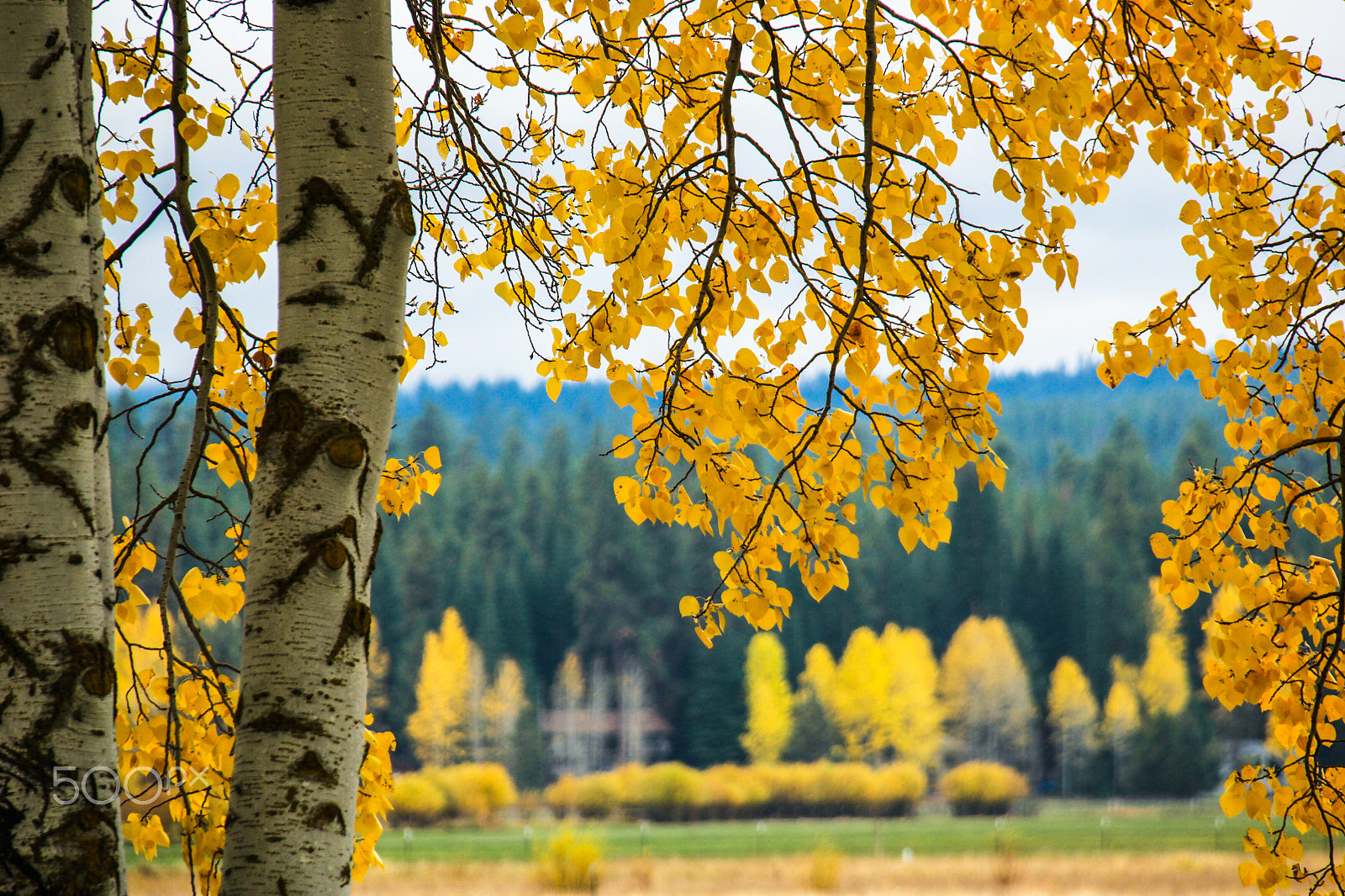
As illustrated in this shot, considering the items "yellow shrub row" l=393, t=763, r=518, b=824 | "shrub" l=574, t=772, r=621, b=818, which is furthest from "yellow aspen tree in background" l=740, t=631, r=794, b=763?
"yellow shrub row" l=393, t=763, r=518, b=824

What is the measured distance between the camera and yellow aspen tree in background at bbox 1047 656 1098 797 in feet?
111

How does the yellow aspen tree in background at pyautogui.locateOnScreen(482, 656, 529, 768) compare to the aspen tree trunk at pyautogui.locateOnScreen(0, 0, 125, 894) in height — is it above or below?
below

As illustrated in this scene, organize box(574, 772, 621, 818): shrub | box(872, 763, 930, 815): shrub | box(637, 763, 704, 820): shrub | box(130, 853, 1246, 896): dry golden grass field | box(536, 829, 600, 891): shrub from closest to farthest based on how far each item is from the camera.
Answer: box(130, 853, 1246, 896): dry golden grass field
box(536, 829, 600, 891): shrub
box(637, 763, 704, 820): shrub
box(872, 763, 930, 815): shrub
box(574, 772, 621, 818): shrub

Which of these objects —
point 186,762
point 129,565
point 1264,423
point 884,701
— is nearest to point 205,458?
point 129,565

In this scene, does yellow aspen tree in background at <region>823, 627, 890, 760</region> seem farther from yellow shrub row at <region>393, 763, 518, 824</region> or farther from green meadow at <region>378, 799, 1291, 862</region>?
yellow shrub row at <region>393, 763, 518, 824</region>

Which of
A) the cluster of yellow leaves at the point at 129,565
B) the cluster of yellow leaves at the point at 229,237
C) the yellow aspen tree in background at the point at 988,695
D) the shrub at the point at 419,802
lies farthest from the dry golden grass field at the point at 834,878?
the cluster of yellow leaves at the point at 229,237

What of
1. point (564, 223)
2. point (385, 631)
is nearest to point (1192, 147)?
point (564, 223)

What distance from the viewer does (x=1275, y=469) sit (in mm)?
2688

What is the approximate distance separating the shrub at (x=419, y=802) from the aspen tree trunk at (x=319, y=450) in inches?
1175

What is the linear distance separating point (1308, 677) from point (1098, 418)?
98.2 meters

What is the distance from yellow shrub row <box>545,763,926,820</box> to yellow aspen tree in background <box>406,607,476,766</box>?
5.12 metres

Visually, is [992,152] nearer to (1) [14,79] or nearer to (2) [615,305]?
(2) [615,305]

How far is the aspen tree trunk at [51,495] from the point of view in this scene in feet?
4.14

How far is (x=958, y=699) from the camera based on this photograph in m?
34.9
